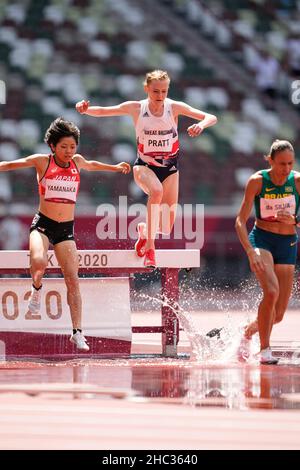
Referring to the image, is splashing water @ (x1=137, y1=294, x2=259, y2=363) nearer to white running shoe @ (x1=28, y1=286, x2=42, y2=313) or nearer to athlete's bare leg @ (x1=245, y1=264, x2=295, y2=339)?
athlete's bare leg @ (x1=245, y1=264, x2=295, y2=339)

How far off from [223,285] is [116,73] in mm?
4353

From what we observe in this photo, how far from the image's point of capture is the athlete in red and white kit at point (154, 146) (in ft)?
29.8

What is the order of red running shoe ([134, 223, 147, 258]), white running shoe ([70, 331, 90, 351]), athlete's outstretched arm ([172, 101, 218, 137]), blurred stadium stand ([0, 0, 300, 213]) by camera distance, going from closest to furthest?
white running shoe ([70, 331, 90, 351]) < athlete's outstretched arm ([172, 101, 218, 137]) < red running shoe ([134, 223, 147, 258]) < blurred stadium stand ([0, 0, 300, 213])

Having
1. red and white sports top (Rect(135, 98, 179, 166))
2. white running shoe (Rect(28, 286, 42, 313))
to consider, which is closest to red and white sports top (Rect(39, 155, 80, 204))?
white running shoe (Rect(28, 286, 42, 313))

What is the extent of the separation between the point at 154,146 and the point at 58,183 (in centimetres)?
113

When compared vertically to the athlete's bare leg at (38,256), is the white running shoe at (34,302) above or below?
below

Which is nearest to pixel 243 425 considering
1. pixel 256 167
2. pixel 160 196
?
pixel 160 196

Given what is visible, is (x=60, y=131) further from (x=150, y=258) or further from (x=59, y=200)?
(x=150, y=258)

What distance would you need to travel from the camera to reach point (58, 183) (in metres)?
8.40

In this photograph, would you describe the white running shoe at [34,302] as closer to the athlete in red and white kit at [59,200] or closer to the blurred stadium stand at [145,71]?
the athlete in red and white kit at [59,200]

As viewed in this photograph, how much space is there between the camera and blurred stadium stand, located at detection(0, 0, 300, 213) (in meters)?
18.8

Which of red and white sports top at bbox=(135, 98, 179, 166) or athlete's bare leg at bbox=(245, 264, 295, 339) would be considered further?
red and white sports top at bbox=(135, 98, 179, 166)

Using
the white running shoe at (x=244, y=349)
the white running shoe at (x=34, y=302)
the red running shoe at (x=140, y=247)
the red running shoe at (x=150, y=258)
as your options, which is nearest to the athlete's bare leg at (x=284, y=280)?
the white running shoe at (x=244, y=349)

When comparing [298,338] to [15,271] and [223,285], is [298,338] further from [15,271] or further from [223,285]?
[223,285]
